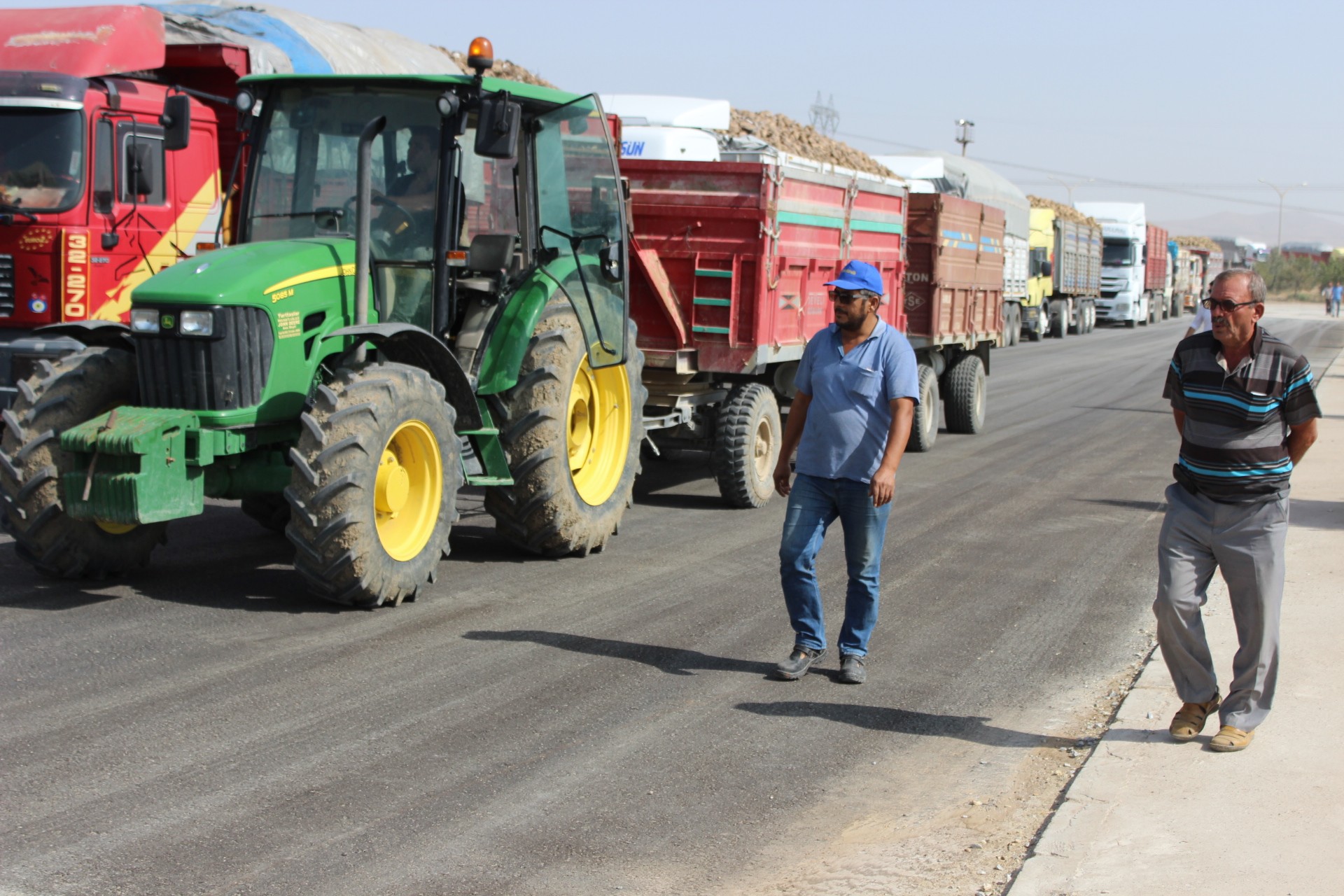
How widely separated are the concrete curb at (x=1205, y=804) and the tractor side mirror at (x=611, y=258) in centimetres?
405

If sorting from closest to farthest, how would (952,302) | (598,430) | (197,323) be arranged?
(197,323) < (598,430) < (952,302)

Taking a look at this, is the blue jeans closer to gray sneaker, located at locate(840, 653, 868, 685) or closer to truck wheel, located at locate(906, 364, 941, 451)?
gray sneaker, located at locate(840, 653, 868, 685)

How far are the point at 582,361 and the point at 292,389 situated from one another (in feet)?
7.07

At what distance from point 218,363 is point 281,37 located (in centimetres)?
756

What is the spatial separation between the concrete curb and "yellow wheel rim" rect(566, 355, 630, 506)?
376 centimetres

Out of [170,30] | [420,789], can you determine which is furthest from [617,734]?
[170,30]

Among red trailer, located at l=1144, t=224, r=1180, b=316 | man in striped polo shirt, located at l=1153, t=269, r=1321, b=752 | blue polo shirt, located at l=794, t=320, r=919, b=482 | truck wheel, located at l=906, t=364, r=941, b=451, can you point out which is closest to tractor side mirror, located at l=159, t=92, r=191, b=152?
blue polo shirt, located at l=794, t=320, r=919, b=482

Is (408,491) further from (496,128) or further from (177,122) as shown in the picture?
(177,122)

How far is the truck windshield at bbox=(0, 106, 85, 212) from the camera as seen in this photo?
11812mm

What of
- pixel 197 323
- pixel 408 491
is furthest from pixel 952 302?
pixel 197 323

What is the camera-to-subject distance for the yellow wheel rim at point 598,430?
30.3 ft

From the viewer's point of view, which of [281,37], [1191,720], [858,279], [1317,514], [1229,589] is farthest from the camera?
[281,37]

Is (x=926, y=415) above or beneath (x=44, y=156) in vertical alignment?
beneath

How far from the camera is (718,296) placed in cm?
1096
